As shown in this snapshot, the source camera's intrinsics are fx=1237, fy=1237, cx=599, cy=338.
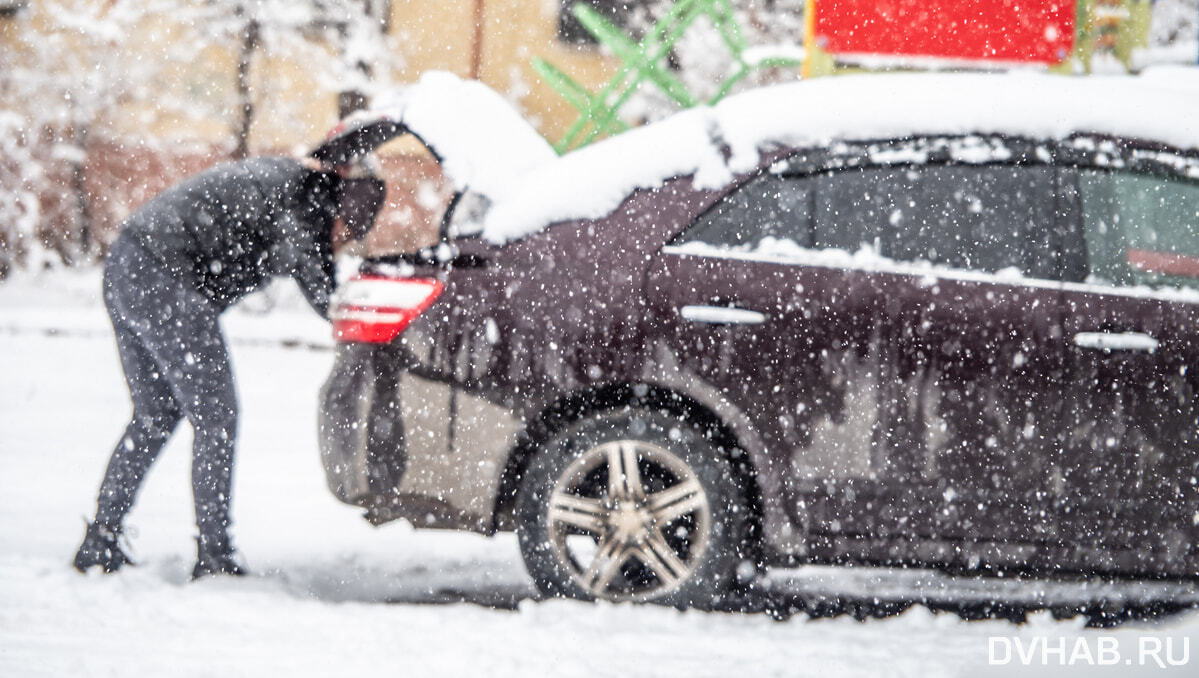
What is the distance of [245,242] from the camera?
14.2ft

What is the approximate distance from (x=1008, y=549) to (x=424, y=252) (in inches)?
79.9

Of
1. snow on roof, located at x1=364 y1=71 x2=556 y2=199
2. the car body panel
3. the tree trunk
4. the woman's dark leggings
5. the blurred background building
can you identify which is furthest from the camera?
the tree trunk

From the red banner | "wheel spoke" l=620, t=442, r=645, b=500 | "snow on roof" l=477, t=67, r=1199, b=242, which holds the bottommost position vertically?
"wheel spoke" l=620, t=442, r=645, b=500

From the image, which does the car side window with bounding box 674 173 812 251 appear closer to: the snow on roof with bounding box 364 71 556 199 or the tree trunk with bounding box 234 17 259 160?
the snow on roof with bounding box 364 71 556 199

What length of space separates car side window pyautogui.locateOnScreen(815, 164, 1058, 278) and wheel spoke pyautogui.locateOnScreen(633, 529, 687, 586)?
41.3 inches

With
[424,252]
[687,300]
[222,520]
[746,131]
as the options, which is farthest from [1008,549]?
[222,520]

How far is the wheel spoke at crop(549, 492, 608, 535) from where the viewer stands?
3.85 metres

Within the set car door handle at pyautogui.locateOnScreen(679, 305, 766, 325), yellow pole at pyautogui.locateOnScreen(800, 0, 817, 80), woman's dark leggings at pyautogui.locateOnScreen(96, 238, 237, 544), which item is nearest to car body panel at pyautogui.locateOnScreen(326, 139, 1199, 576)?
car door handle at pyautogui.locateOnScreen(679, 305, 766, 325)

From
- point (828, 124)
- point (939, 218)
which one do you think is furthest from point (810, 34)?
point (939, 218)

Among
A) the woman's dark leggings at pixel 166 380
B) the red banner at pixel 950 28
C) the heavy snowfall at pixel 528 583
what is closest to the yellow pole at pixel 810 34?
the red banner at pixel 950 28

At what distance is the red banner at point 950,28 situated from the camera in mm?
6355

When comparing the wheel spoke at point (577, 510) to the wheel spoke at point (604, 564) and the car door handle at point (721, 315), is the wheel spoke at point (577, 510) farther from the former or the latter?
the car door handle at point (721, 315)

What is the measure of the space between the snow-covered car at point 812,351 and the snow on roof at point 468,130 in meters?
0.20

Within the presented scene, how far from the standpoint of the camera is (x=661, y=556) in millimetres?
3867
